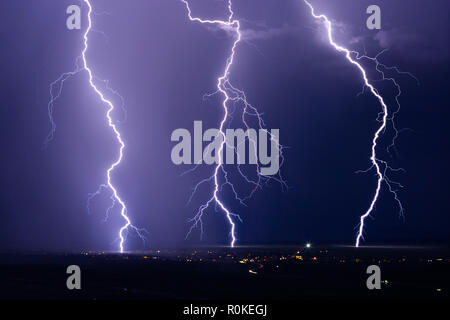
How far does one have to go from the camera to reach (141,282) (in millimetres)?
19531

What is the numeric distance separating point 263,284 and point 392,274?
760cm

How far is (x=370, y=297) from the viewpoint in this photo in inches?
601

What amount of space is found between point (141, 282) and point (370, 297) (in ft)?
24.1
